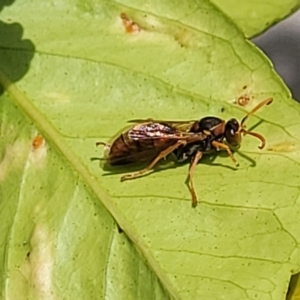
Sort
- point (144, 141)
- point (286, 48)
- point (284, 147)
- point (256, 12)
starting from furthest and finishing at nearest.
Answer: point (286, 48) < point (144, 141) < point (256, 12) < point (284, 147)

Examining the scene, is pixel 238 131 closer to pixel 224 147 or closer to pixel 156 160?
pixel 224 147

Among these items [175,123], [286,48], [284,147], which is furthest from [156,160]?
[286,48]

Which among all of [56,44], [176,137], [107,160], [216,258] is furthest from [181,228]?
[56,44]

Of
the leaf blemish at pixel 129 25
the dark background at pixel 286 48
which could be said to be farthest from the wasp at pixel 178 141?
the dark background at pixel 286 48

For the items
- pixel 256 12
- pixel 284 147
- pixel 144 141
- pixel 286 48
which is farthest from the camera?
pixel 286 48

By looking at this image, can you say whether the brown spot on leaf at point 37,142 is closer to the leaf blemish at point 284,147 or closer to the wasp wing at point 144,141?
the wasp wing at point 144,141

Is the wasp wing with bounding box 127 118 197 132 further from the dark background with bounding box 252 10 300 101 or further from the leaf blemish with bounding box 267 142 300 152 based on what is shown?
the dark background with bounding box 252 10 300 101

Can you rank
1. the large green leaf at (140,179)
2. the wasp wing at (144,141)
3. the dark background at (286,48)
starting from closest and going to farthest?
the large green leaf at (140,179)
the wasp wing at (144,141)
the dark background at (286,48)
